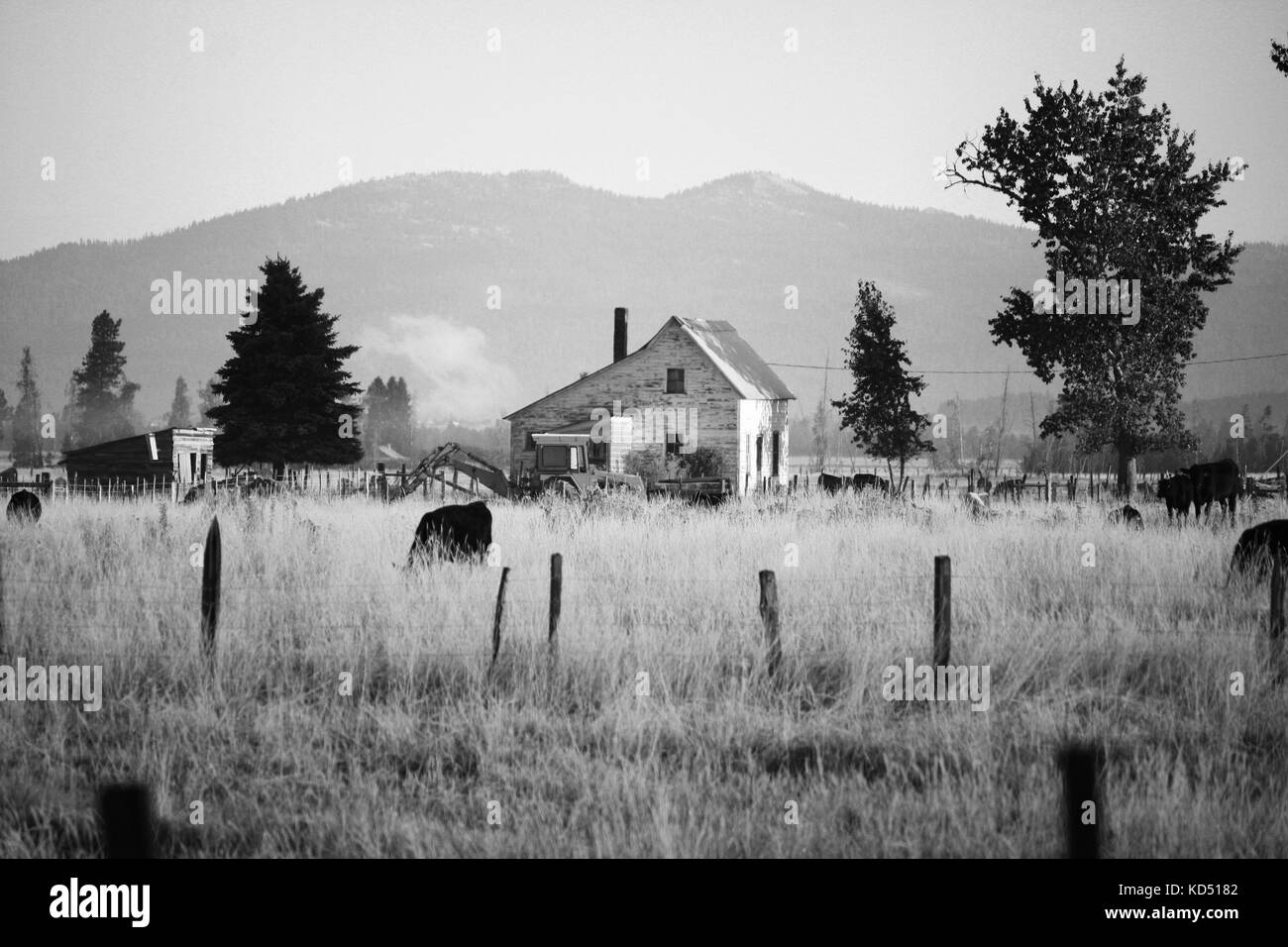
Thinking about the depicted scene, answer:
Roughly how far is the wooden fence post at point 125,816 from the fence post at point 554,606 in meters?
5.22

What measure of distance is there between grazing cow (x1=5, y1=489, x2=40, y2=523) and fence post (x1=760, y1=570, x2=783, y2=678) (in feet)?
53.1

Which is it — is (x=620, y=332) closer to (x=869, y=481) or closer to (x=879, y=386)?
(x=879, y=386)

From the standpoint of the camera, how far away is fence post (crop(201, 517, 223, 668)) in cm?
1009

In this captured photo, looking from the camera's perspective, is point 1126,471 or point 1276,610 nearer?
point 1276,610

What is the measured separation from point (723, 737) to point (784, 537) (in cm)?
1100

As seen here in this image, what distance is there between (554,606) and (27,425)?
12862 cm

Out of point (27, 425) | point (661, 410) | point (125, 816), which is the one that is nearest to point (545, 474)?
point (661, 410)

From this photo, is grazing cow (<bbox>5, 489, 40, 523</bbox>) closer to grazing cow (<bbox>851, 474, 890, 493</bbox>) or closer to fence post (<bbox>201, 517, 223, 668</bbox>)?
fence post (<bbox>201, 517, 223, 668</bbox>)

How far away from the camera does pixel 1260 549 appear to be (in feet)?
48.6

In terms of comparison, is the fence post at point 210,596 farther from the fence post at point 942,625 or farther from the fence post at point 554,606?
the fence post at point 942,625

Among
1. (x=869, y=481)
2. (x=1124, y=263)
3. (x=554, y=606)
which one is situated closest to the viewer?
(x=554, y=606)

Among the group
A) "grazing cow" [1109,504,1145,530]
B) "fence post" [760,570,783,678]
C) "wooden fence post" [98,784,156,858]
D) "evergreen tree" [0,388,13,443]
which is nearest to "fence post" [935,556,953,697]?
"fence post" [760,570,783,678]

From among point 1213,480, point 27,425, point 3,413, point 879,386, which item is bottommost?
point 1213,480
